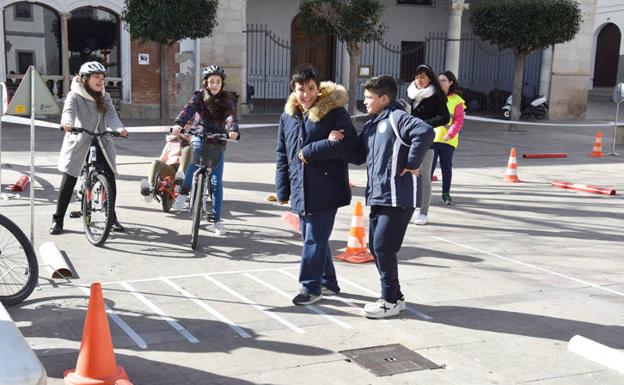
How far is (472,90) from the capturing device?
98.8ft

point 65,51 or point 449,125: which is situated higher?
point 65,51

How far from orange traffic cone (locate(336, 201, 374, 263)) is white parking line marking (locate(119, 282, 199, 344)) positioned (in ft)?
6.90

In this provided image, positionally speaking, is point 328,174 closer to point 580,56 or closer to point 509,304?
point 509,304

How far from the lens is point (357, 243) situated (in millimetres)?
6969

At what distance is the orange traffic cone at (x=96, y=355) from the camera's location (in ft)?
12.8

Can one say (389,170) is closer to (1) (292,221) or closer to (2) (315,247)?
(2) (315,247)

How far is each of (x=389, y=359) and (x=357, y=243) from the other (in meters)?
2.49

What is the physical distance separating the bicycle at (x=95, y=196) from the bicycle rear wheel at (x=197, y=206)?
81 cm

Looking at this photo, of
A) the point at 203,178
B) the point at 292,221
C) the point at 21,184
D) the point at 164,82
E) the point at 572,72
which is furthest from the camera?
the point at 572,72

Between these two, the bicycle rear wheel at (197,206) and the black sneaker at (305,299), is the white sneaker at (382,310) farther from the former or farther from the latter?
the bicycle rear wheel at (197,206)

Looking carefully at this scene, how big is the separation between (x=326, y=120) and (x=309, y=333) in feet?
5.24

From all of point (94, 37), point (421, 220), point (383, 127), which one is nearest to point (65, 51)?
point (94, 37)

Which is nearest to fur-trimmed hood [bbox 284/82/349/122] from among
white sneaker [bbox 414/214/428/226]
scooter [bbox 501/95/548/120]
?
white sneaker [bbox 414/214/428/226]

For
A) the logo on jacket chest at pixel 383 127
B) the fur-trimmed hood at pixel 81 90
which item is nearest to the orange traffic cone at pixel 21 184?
the fur-trimmed hood at pixel 81 90
